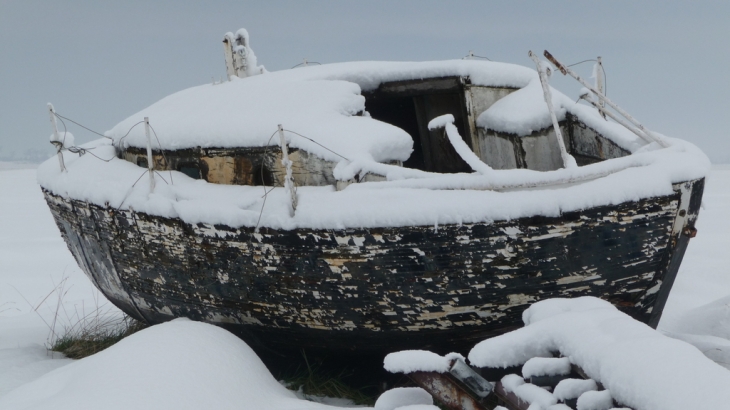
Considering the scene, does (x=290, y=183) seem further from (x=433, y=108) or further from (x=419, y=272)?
(x=433, y=108)

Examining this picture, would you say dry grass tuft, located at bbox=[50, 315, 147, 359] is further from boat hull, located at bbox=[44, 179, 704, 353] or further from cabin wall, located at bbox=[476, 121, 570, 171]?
cabin wall, located at bbox=[476, 121, 570, 171]

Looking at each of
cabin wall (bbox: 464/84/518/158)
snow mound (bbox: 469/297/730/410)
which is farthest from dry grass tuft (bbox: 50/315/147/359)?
snow mound (bbox: 469/297/730/410)

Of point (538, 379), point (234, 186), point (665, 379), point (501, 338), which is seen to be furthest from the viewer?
point (234, 186)

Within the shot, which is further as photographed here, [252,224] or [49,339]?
[49,339]

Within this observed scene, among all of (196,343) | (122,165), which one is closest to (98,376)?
(196,343)

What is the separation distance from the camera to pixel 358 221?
342 cm

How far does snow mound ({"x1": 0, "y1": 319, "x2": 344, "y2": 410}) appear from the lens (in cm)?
291

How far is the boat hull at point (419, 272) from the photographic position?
339 cm

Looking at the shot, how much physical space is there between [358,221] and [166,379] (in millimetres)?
1243

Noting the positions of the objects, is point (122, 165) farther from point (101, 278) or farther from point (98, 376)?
point (98, 376)

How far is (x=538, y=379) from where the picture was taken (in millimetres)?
2721

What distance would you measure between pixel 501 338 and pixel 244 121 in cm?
232

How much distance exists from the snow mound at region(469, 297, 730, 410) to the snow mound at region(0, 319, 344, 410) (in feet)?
3.58

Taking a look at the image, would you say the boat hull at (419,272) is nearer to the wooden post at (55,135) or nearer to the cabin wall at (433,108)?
the wooden post at (55,135)
